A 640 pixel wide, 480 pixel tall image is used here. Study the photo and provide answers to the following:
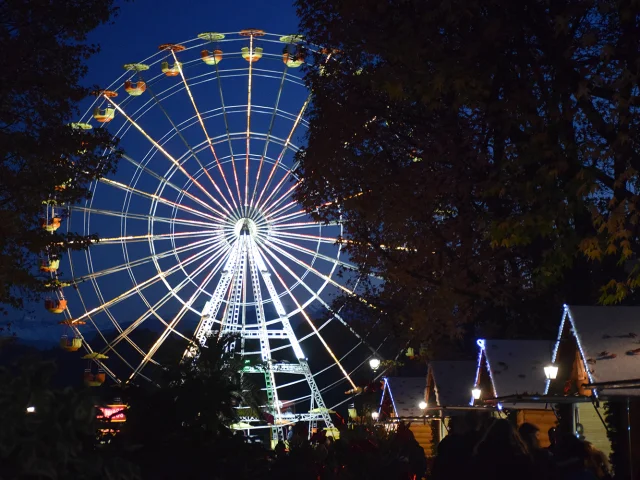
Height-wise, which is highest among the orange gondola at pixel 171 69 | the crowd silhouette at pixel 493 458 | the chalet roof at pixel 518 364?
the orange gondola at pixel 171 69

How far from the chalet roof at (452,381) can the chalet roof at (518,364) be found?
3756 mm

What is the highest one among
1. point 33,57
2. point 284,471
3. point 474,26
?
point 33,57

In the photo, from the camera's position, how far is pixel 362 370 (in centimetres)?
6359

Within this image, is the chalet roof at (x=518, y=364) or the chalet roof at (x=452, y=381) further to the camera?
the chalet roof at (x=452, y=381)

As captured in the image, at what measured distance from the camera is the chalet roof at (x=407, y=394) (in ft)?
86.1

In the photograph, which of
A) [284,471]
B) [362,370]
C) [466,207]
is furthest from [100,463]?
[362,370]

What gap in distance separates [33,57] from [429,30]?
802cm

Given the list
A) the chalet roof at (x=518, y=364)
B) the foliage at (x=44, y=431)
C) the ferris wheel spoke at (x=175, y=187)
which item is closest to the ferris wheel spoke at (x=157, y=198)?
the ferris wheel spoke at (x=175, y=187)

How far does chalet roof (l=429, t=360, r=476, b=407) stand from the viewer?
21000 millimetres

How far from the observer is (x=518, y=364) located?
16531mm

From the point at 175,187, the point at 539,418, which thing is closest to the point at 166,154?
the point at 175,187

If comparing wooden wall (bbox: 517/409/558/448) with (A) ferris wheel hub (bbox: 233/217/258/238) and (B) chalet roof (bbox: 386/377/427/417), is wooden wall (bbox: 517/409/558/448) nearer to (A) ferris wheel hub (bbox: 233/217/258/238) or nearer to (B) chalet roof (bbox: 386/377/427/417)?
(B) chalet roof (bbox: 386/377/427/417)

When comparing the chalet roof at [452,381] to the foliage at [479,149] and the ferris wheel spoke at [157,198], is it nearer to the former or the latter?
the foliage at [479,149]

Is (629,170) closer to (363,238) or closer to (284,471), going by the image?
(284,471)
